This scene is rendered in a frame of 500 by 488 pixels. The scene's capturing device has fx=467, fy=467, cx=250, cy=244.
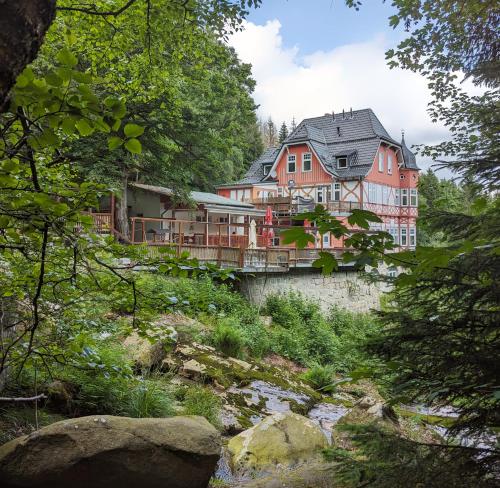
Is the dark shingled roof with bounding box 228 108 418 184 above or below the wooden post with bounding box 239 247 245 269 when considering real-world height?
above

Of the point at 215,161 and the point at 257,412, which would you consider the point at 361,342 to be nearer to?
the point at 257,412

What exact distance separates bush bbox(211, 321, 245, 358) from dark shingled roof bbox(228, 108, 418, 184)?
22172 millimetres

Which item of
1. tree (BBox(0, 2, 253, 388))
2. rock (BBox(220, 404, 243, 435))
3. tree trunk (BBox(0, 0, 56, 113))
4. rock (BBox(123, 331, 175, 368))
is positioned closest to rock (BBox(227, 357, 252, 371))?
rock (BBox(220, 404, 243, 435))

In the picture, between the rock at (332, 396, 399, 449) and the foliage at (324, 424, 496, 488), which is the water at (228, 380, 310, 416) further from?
the foliage at (324, 424, 496, 488)

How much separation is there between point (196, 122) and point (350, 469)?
44.4ft

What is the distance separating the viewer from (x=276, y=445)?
5879mm

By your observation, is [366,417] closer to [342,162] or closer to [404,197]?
[342,162]

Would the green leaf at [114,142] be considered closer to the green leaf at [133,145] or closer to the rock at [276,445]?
the green leaf at [133,145]

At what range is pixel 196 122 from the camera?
50.1 ft

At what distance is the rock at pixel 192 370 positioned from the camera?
8.45 m

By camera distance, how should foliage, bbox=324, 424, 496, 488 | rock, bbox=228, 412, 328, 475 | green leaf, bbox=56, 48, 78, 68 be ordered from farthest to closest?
1. rock, bbox=228, 412, 328, 475
2. foliage, bbox=324, 424, 496, 488
3. green leaf, bbox=56, 48, 78, 68

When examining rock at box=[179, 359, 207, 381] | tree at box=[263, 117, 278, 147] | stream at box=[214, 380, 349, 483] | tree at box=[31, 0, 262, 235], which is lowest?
stream at box=[214, 380, 349, 483]

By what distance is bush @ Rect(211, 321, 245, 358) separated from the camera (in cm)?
1130

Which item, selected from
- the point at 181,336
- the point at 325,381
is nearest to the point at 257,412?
the point at 181,336
